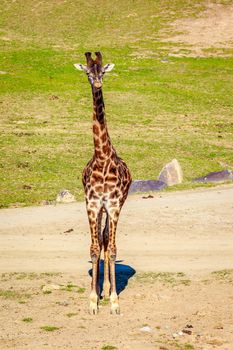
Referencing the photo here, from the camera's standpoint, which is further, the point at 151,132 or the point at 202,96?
the point at 202,96

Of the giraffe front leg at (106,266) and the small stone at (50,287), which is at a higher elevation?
the giraffe front leg at (106,266)

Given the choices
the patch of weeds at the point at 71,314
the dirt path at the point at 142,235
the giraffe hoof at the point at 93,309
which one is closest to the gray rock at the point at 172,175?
the dirt path at the point at 142,235

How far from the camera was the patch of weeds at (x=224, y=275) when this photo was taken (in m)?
20.8

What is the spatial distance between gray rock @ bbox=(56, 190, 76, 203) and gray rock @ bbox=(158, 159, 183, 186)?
557cm

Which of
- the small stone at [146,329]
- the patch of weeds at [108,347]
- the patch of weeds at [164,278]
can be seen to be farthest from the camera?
the patch of weeds at [164,278]

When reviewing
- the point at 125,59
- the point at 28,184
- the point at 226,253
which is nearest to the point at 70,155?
the point at 28,184

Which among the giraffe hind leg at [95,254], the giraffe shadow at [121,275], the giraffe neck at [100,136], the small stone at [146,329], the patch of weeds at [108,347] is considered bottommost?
the giraffe shadow at [121,275]

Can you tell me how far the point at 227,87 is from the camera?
218 feet

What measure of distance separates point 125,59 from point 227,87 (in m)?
13.8

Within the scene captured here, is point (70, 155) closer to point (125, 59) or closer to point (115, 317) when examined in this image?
point (115, 317)

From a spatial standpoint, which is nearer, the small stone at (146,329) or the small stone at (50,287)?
the small stone at (146,329)

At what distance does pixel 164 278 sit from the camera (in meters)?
21.0

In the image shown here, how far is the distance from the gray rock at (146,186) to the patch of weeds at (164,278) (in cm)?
1343

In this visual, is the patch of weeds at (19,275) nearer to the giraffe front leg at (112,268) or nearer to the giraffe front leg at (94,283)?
the giraffe front leg at (94,283)
